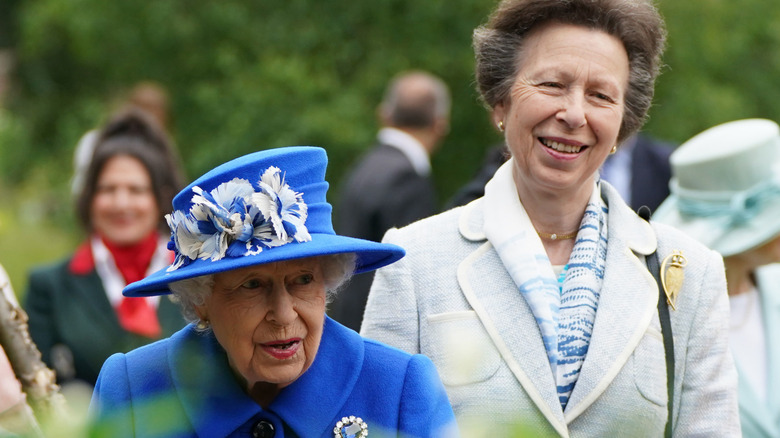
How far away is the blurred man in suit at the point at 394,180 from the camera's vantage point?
7090 millimetres

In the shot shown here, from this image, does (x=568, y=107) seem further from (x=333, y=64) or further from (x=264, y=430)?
(x=333, y=64)

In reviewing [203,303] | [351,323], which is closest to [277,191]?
[203,303]

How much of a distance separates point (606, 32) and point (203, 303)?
4.39 feet

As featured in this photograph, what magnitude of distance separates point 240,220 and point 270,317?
229 mm

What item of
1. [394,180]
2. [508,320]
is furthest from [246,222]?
[394,180]

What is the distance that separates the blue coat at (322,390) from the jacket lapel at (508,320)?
13.6 inches

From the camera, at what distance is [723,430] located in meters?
3.17

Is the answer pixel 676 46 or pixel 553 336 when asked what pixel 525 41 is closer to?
pixel 553 336

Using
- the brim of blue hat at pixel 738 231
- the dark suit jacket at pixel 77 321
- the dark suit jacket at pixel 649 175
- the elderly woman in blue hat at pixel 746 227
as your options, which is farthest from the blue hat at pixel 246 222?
the dark suit jacket at pixel 649 175

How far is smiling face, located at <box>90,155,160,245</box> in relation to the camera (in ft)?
18.6

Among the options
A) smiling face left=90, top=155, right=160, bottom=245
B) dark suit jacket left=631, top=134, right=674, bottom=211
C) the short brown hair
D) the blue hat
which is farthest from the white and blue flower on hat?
dark suit jacket left=631, top=134, right=674, bottom=211

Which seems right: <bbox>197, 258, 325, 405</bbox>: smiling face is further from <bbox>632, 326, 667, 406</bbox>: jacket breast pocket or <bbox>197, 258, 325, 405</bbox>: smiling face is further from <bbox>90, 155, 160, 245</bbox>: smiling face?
<bbox>90, 155, 160, 245</bbox>: smiling face

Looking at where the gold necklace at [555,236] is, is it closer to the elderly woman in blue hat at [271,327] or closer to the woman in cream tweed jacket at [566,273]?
the woman in cream tweed jacket at [566,273]

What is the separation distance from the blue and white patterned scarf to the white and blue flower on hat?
81cm
